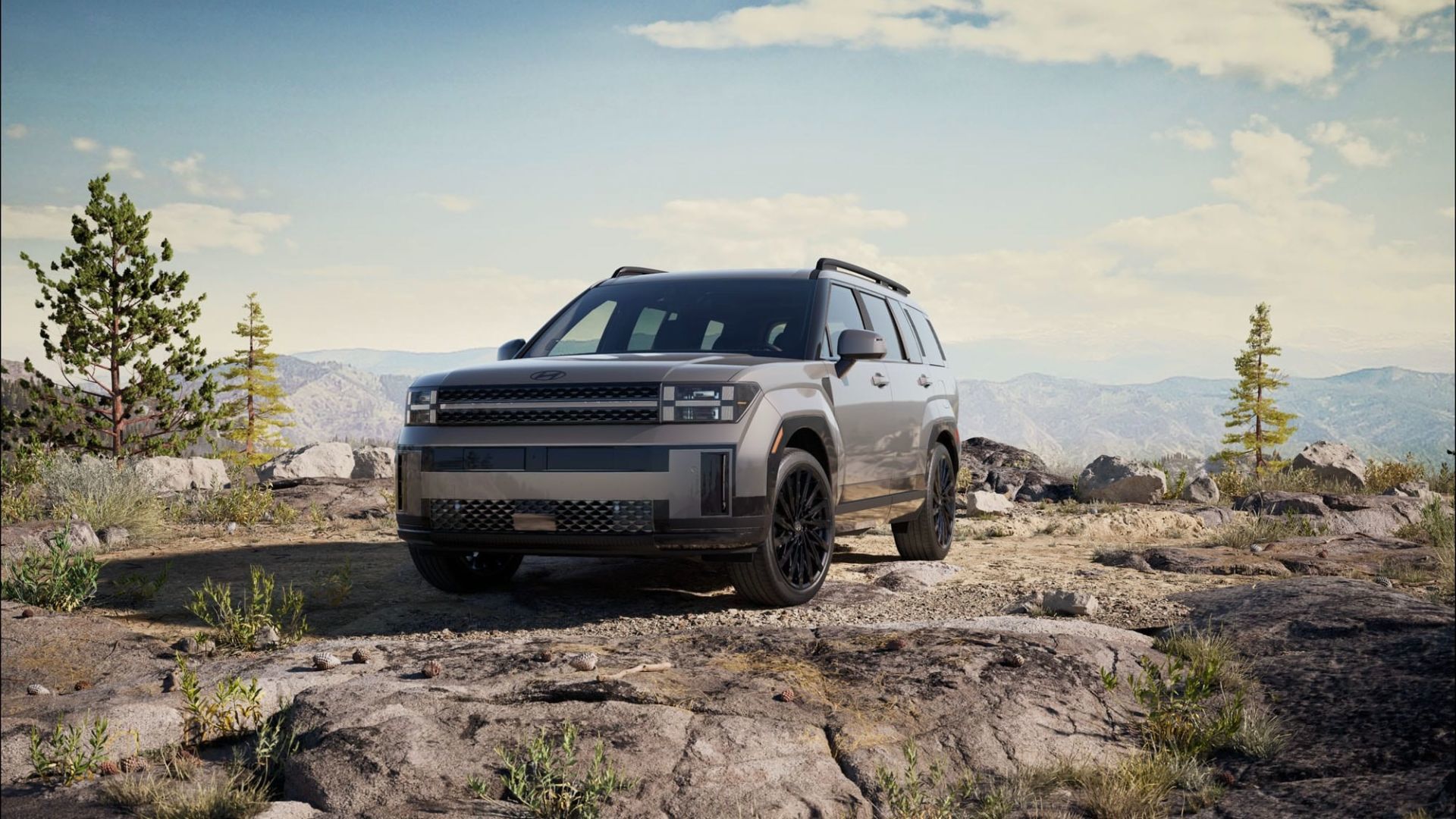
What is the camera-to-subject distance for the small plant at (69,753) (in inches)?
181

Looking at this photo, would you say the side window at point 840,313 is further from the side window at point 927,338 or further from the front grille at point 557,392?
the front grille at point 557,392

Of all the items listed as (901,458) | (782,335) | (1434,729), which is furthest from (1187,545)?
(1434,729)

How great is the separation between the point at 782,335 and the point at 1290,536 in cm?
624

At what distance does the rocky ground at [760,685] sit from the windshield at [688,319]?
1.63m

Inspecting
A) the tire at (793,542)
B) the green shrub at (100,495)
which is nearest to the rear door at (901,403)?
the tire at (793,542)

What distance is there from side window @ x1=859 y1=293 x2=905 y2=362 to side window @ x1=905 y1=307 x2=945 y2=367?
632mm

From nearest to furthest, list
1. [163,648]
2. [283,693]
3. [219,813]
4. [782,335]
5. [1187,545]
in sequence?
1. [219,813]
2. [283,693]
3. [163,648]
4. [782,335]
5. [1187,545]

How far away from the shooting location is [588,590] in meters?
8.02

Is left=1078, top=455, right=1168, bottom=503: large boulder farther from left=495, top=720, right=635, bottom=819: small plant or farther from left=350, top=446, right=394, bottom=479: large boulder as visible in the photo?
left=495, top=720, right=635, bottom=819: small plant

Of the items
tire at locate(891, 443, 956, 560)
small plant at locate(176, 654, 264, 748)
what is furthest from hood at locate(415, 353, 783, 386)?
tire at locate(891, 443, 956, 560)

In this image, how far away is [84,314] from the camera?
20906 millimetres

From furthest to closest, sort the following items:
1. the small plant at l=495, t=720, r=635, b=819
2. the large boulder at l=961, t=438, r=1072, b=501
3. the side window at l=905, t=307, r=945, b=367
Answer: the large boulder at l=961, t=438, r=1072, b=501
the side window at l=905, t=307, r=945, b=367
the small plant at l=495, t=720, r=635, b=819

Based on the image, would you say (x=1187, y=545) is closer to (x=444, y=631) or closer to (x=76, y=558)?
(x=444, y=631)

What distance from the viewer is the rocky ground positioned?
4.29 m
